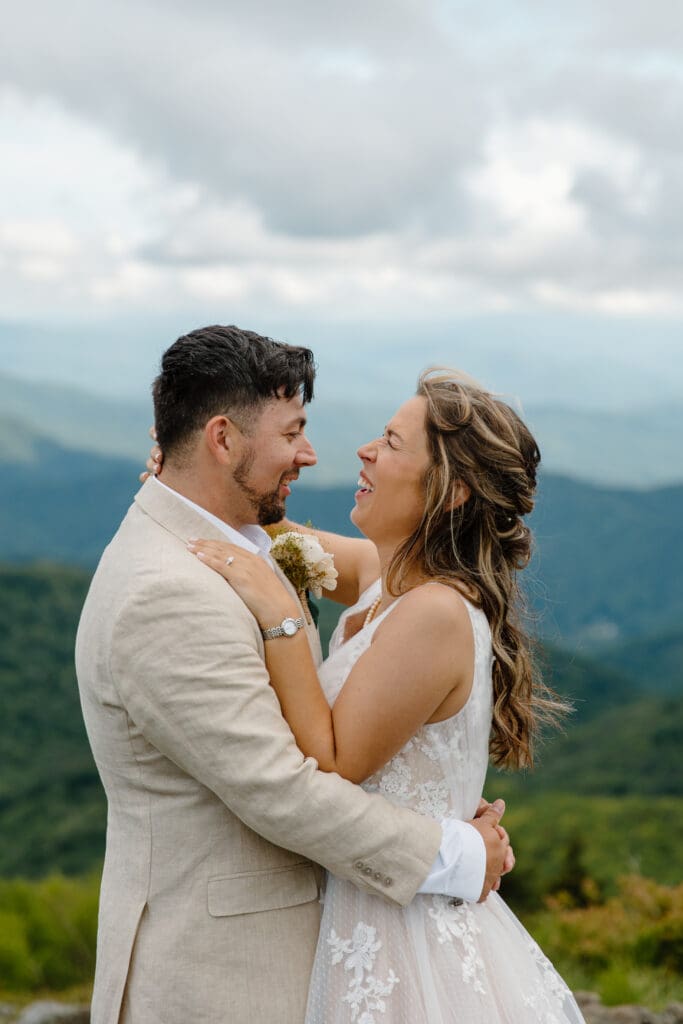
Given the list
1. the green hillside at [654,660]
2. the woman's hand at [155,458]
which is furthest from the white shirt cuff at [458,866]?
the green hillside at [654,660]

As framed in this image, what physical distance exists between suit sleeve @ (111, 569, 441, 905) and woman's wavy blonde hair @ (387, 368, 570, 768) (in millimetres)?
783

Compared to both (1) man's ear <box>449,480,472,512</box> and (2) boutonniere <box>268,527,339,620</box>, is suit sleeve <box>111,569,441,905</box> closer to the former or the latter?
(2) boutonniere <box>268,527,339,620</box>

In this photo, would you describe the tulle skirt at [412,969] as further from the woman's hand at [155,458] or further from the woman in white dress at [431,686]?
the woman's hand at [155,458]

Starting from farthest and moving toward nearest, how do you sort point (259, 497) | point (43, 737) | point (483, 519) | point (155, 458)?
1. point (43, 737)
2. point (483, 519)
3. point (155, 458)
4. point (259, 497)

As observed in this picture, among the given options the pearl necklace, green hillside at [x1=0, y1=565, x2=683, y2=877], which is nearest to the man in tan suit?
the pearl necklace

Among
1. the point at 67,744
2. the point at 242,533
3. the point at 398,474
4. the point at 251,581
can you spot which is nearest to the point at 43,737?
the point at 67,744

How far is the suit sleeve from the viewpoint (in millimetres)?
2955

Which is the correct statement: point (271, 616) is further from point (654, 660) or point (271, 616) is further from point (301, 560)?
point (654, 660)

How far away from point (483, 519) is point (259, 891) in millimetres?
1360

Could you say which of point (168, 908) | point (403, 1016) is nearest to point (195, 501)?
point (168, 908)

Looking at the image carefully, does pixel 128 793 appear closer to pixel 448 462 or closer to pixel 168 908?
pixel 168 908

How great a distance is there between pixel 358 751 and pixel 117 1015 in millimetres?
1025

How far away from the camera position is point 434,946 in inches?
132

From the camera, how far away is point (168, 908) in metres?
3.14
